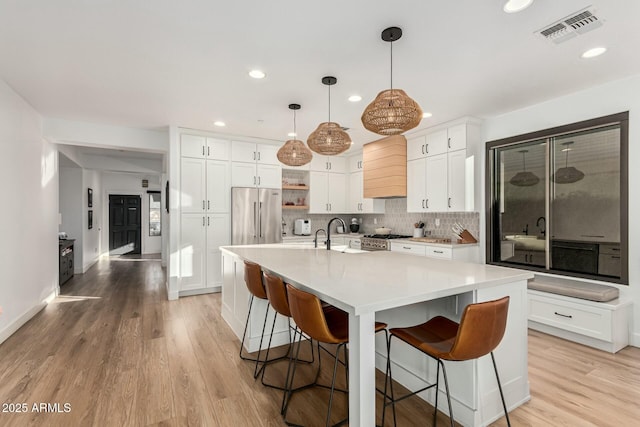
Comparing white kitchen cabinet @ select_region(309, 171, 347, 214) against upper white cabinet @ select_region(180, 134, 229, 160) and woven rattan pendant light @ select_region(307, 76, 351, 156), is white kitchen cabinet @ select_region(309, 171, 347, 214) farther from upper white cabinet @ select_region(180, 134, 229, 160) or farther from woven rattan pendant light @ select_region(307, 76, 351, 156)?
woven rattan pendant light @ select_region(307, 76, 351, 156)

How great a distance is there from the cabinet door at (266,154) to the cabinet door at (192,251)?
141 cm

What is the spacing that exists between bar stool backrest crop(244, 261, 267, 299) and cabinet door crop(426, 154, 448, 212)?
3212 millimetres

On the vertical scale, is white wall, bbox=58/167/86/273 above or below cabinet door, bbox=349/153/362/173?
below

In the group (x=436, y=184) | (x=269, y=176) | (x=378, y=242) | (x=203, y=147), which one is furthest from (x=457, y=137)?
(x=203, y=147)

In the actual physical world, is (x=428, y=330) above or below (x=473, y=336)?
below

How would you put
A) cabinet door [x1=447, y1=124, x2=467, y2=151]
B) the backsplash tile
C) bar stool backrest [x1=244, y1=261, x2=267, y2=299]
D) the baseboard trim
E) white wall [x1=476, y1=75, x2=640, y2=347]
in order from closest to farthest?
bar stool backrest [x1=244, y1=261, x2=267, y2=299] → white wall [x1=476, y1=75, x2=640, y2=347] → the baseboard trim → cabinet door [x1=447, y1=124, x2=467, y2=151] → the backsplash tile

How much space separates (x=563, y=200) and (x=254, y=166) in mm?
4444

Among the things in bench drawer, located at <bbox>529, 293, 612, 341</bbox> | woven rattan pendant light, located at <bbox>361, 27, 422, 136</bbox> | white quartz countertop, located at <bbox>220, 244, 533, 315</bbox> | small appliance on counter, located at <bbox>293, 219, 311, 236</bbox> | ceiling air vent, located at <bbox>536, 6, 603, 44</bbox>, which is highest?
ceiling air vent, located at <bbox>536, 6, 603, 44</bbox>

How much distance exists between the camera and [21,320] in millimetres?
3676

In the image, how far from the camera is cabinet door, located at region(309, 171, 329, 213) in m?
6.36

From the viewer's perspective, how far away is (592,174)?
3.54 metres

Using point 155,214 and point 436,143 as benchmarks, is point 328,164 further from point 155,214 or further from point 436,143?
point 155,214

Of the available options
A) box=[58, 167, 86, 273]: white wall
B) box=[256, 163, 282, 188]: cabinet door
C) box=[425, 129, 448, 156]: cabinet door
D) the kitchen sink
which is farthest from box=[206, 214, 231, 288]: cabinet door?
A: the kitchen sink

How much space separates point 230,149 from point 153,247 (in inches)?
275
